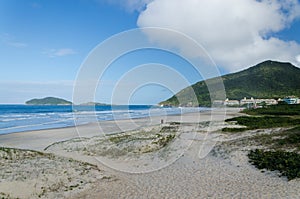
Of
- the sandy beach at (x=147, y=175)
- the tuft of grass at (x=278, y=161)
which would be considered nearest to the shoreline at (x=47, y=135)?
the sandy beach at (x=147, y=175)

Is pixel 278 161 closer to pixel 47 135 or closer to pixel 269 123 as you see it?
pixel 269 123

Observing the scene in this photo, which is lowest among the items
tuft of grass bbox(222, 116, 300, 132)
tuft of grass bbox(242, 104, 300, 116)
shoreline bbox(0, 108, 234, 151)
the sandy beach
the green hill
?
the sandy beach

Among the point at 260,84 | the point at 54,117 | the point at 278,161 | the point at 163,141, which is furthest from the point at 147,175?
the point at 260,84

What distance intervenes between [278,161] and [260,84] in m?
138

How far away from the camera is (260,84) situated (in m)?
140

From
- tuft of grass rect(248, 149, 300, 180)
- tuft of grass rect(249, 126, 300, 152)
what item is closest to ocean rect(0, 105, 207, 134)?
tuft of grass rect(249, 126, 300, 152)

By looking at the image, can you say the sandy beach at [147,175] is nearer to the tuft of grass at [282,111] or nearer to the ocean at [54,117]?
the ocean at [54,117]

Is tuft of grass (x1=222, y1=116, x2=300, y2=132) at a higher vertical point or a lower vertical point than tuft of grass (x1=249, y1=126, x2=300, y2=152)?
higher

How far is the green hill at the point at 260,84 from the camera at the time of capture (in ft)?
417

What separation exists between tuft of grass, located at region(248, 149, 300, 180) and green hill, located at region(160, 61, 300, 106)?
105586mm

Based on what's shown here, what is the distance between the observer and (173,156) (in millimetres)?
15125

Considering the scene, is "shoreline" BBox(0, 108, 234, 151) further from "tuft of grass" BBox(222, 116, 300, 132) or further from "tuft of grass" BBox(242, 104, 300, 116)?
"tuft of grass" BBox(242, 104, 300, 116)

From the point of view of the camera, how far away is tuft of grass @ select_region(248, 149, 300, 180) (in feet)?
33.8

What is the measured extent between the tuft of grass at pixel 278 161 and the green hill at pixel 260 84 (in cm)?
10559
